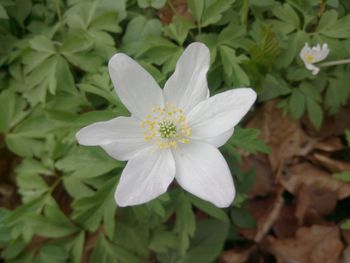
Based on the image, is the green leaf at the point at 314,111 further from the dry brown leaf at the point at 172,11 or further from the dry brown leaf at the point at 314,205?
the dry brown leaf at the point at 172,11

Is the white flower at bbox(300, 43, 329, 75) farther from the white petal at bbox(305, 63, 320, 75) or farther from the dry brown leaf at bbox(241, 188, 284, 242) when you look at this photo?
the dry brown leaf at bbox(241, 188, 284, 242)

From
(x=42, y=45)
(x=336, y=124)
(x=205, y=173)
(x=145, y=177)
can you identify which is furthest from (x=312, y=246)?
(x=42, y=45)

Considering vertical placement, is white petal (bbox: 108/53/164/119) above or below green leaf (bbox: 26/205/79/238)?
above

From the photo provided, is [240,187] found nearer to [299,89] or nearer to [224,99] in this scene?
[299,89]

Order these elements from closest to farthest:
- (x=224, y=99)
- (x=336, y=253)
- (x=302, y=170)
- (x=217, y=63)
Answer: (x=224, y=99)
(x=217, y=63)
(x=336, y=253)
(x=302, y=170)

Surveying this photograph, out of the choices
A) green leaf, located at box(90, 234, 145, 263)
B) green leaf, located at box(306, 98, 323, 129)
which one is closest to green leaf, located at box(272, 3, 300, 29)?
green leaf, located at box(306, 98, 323, 129)

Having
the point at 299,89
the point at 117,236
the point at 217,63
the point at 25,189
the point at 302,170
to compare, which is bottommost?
the point at 302,170

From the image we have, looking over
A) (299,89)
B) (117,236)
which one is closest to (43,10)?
(117,236)

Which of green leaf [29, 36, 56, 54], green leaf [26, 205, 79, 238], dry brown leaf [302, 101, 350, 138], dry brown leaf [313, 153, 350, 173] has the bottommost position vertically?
dry brown leaf [313, 153, 350, 173]
